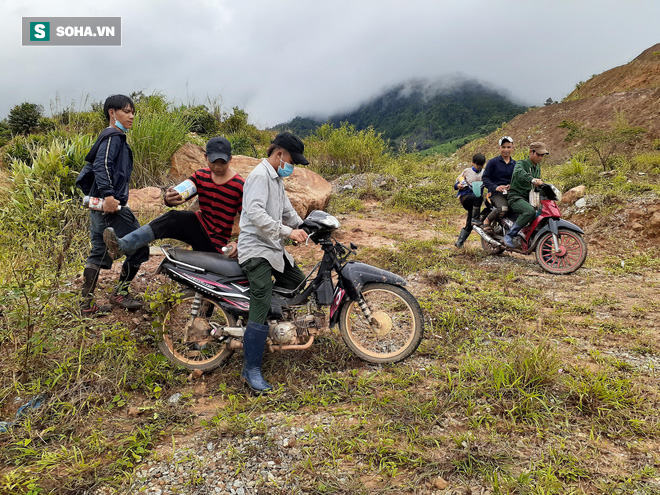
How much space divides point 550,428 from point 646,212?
22.5ft

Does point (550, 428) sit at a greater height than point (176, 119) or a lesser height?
lesser

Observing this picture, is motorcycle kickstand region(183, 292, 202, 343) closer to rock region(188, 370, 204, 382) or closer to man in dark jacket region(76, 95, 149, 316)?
rock region(188, 370, 204, 382)

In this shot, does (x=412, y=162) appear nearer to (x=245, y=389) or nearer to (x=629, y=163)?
(x=629, y=163)

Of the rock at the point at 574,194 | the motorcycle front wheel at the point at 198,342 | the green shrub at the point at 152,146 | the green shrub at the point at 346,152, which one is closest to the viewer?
the motorcycle front wheel at the point at 198,342

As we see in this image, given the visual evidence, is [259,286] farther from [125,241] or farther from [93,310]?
[93,310]

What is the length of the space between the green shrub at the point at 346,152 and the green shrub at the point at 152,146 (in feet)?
22.8

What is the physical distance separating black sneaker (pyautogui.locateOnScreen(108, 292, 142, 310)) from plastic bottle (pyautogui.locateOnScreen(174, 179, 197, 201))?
143cm

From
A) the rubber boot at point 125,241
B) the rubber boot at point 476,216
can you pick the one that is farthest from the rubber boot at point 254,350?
the rubber boot at point 476,216

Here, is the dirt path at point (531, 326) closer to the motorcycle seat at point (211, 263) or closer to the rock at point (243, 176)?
the motorcycle seat at point (211, 263)

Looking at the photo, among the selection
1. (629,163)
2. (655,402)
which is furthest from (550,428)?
(629,163)

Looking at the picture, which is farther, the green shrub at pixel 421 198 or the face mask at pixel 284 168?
the green shrub at pixel 421 198

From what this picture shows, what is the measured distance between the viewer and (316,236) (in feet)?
10.6

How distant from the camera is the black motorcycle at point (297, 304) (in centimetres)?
328

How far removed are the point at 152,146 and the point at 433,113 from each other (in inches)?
2280
